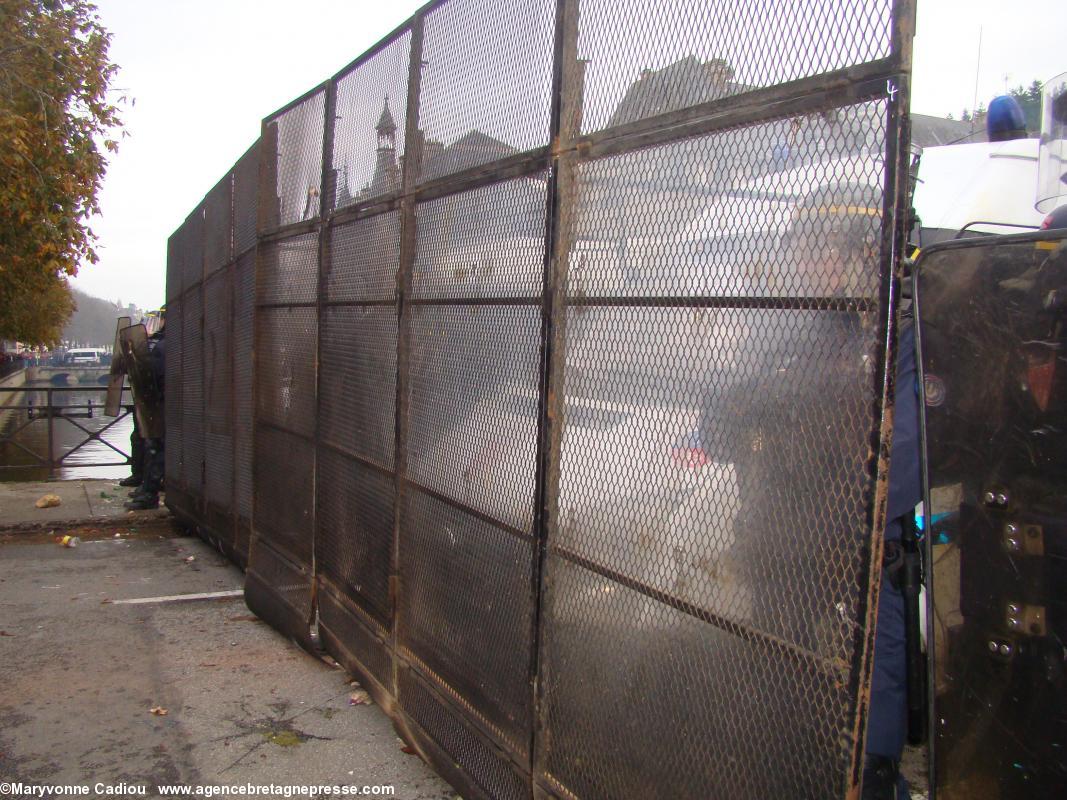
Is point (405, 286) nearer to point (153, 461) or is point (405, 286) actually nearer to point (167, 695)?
point (167, 695)

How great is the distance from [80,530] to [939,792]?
864 centimetres

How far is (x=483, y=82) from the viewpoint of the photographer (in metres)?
3.33

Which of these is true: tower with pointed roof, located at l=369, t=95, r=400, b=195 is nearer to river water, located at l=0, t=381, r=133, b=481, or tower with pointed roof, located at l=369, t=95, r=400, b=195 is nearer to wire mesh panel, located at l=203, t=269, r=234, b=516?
wire mesh panel, located at l=203, t=269, r=234, b=516

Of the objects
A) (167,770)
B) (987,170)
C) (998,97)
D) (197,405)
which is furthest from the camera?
(197,405)

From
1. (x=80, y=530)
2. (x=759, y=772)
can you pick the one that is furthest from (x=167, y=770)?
(x=80, y=530)

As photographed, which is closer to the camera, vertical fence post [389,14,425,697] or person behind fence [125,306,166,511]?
vertical fence post [389,14,425,697]

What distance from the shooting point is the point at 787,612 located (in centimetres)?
195

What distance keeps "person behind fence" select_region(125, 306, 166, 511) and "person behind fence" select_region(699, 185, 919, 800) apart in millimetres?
9211

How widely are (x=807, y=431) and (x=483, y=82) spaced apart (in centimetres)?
207

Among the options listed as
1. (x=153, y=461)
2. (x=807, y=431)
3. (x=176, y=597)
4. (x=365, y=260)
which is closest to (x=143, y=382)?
(x=153, y=461)

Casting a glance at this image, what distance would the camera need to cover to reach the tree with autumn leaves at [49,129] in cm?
974

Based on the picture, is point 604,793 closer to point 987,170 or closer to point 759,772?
point 759,772

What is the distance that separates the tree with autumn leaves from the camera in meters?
9.74

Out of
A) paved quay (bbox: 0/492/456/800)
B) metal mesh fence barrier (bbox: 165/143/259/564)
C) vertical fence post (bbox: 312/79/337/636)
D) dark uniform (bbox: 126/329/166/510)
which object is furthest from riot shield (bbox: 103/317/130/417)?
vertical fence post (bbox: 312/79/337/636)
